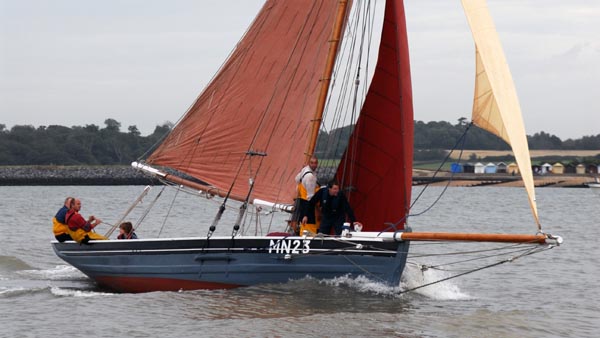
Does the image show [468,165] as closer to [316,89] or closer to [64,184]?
[64,184]

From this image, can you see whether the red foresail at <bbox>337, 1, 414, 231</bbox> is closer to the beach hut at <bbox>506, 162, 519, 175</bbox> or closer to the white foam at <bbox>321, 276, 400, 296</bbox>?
the white foam at <bbox>321, 276, 400, 296</bbox>

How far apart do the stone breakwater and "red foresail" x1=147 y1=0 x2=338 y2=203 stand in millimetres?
89389

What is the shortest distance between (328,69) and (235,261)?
13.1ft

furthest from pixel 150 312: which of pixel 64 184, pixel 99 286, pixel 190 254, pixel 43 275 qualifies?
pixel 64 184

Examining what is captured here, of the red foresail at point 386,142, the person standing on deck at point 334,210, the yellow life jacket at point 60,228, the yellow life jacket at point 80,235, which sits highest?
the red foresail at point 386,142

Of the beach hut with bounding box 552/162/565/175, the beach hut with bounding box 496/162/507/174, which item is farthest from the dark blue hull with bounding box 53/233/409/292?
the beach hut with bounding box 496/162/507/174

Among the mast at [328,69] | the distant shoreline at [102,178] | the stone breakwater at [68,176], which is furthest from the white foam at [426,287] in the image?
the stone breakwater at [68,176]

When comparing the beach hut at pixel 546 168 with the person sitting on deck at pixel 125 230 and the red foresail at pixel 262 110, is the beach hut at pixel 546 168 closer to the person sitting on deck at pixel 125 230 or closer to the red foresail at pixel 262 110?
the red foresail at pixel 262 110

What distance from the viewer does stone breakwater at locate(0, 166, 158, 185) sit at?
369 feet

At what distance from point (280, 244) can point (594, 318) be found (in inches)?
233

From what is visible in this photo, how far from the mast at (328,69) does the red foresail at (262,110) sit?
275mm

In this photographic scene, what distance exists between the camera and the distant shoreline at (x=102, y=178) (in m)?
113

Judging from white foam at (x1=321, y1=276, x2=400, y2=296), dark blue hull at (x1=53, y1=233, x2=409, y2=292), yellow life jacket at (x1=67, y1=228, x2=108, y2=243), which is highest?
yellow life jacket at (x1=67, y1=228, x2=108, y2=243)

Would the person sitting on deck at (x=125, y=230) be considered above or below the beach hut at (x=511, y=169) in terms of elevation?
below
